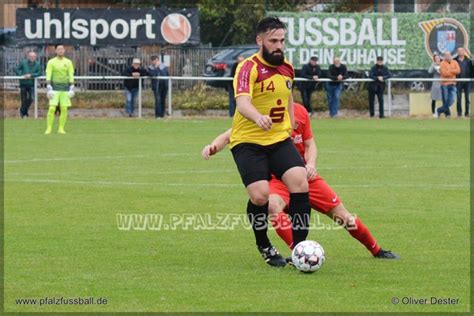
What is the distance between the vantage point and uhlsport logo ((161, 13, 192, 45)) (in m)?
41.5

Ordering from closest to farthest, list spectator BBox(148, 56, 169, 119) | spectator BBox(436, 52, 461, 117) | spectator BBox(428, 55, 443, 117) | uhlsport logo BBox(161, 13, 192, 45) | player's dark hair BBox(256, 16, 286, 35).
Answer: player's dark hair BBox(256, 16, 286, 35), spectator BBox(148, 56, 169, 119), spectator BBox(436, 52, 461, 117), spectator BBox(428, 55, 443, 117), uhlsport logo BBox(161, 13, 192, 45)

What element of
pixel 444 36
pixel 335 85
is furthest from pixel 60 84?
pixel 444 36

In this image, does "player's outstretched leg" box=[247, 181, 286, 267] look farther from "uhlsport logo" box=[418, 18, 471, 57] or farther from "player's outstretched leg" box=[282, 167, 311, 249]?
Result: "uhlsport logo" box=[418, 18, 471, 57]

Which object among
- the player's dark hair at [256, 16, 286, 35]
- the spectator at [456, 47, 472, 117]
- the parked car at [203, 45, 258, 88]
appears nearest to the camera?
the player's dark hair at [256, 16, 286, 35]

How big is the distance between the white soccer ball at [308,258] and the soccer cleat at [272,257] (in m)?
0.53

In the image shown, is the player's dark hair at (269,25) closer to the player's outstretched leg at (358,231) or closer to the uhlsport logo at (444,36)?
the player's outstretched leg at (358,231)

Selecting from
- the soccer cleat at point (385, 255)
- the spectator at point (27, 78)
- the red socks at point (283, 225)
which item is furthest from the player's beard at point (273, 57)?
the spectator at point (27, 78)

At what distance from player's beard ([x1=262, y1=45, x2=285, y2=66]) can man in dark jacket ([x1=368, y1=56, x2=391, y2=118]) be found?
29186 millimetres

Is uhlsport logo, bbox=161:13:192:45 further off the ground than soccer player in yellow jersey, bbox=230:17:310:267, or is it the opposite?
uhlsport logo, bbox=161:13:192:45

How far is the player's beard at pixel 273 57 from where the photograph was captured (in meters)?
9.76

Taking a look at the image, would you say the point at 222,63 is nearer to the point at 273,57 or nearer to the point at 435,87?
the point at 435,87

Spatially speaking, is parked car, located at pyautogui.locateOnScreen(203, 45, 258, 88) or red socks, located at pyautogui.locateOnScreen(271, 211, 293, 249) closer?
red socks, located at pyautogui.locateOnScreen(271, 211, 293, 249)

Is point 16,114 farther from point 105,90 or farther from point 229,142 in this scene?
point 229,142

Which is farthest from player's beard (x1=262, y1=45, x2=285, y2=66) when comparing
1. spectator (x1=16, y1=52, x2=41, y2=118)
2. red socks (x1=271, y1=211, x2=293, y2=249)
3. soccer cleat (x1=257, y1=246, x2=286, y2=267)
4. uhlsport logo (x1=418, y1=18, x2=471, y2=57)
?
uhlsport logo (x1=418, y1=18, x2=471, y2=57)
